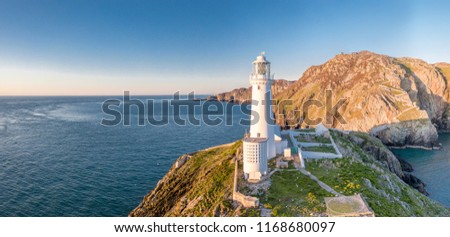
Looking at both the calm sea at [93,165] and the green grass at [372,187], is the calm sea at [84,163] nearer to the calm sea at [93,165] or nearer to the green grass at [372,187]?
the calm sea at [93,165]

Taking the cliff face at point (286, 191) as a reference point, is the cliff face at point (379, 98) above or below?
above

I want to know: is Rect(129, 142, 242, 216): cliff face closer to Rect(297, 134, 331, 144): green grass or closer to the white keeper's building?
the white keeper's building

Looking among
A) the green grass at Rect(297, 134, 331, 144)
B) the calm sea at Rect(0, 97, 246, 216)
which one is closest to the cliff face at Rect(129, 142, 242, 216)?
the calm sea at Rect(0, 97, 246, 216)

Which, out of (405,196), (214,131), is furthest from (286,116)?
(405,196)

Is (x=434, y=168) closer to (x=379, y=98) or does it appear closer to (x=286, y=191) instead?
(x=379, y=98)

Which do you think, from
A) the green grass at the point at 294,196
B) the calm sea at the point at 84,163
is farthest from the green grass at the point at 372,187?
the calm sea at the point at 84,163

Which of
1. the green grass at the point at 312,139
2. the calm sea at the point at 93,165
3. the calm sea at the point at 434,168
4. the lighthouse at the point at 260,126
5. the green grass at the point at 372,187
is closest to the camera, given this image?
the green grass at the point at 372,187
